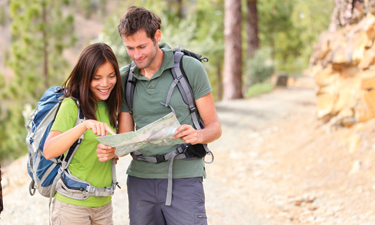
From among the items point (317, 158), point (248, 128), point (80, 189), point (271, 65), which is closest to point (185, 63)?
point (80, 189)

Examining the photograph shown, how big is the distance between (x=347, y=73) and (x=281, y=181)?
2.18 meters

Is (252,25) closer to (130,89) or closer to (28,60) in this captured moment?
(28,60)

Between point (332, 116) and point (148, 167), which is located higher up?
point (148, 167)

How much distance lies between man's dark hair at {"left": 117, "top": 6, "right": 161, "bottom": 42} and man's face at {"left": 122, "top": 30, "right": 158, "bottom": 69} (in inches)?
1.0

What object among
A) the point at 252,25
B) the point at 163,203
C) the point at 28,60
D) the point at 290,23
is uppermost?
the point at 163,203

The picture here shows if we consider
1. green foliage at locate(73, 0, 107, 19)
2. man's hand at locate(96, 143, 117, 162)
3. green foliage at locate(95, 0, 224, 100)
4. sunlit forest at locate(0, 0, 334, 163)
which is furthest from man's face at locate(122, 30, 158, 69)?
green foliage at locate(73, 0, 107, 19)

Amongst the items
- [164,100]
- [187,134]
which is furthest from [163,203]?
[164,100]

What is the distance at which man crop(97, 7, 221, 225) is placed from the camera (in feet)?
7.52

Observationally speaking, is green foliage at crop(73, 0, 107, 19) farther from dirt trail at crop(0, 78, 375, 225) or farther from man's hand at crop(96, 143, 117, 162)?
man's hand at crop(96, 143, 117, 162)

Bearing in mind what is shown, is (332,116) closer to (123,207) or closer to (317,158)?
(317,158)

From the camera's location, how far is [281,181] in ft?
19.1

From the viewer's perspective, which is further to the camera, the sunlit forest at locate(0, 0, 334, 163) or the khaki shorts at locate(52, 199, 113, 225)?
the sunlit forest at locate(0, 0, 334, 163)

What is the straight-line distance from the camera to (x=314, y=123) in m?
7.58

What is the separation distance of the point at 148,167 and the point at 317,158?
4.44 metres
